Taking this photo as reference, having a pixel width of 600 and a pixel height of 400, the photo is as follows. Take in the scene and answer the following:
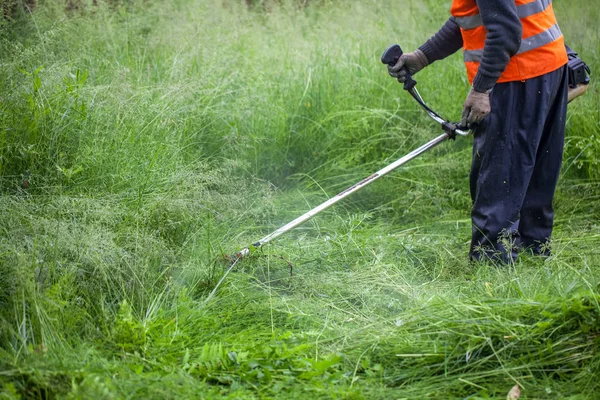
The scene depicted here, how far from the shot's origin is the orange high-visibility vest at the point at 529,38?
3080 mm

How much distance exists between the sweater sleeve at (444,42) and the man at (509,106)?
0.37ft

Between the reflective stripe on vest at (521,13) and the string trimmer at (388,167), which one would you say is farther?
the string trimmer at (388,167)

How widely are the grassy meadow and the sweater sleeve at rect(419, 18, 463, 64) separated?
3.43 ft

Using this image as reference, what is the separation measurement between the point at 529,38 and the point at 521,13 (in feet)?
0.41

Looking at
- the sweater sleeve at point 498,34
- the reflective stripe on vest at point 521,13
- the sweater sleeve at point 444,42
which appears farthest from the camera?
the sweater sleeve at point 444,42

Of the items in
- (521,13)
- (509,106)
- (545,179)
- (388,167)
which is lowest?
(545,179)

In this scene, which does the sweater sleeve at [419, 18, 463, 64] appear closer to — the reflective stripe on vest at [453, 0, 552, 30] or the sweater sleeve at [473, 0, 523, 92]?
the reflective stripe on vest at [453, 0, 552, 30]

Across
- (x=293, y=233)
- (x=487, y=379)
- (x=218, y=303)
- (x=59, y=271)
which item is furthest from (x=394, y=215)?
(x=59, y=271)

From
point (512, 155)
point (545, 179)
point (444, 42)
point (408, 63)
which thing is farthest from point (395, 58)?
point (545, 179)

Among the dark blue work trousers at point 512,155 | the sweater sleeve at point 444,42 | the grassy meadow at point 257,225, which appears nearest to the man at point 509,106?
the dark blue work trousers at point 512,155

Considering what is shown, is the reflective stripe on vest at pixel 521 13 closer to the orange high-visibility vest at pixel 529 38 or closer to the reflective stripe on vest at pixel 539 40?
the orange high-visibility vest at pixel 529 38

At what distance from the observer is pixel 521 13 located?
3.07 metres

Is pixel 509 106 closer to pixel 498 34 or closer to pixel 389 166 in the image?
pixel 498 34

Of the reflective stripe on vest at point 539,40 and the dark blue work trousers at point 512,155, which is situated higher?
the reflective stripe on vest at point 539,40
